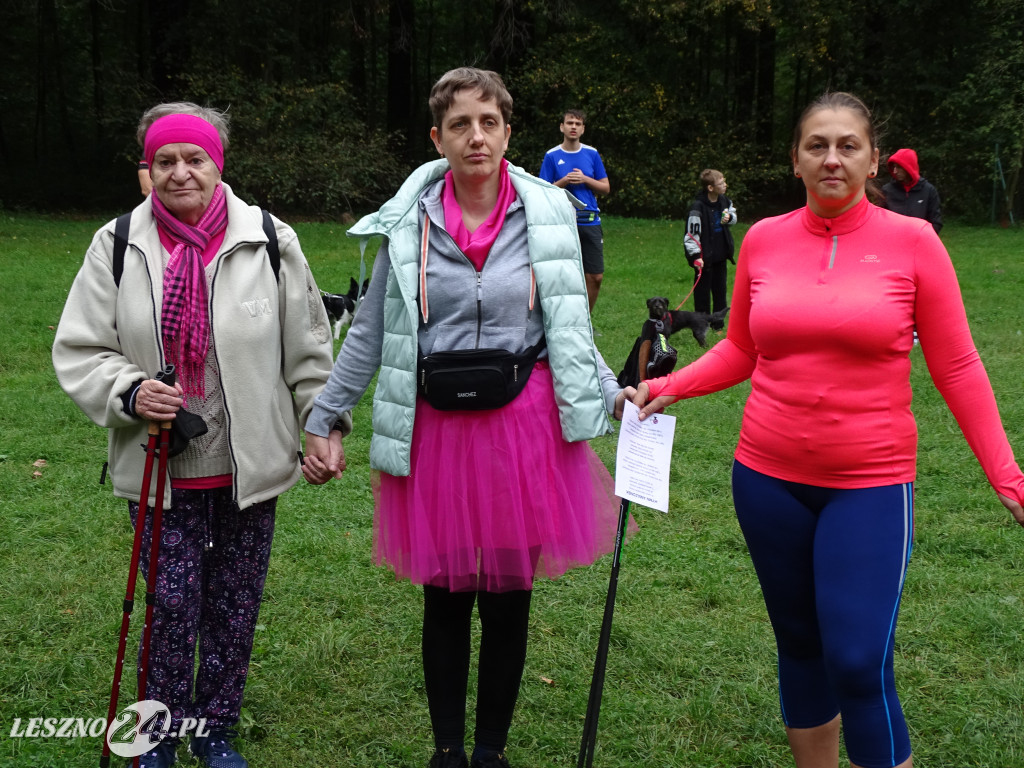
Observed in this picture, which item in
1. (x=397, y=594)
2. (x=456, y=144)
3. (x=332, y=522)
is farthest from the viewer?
(x=332, y=522)

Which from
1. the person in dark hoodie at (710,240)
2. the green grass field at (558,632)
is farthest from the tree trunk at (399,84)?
the green grass field at (558,632)

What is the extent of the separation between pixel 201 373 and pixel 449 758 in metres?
1.41

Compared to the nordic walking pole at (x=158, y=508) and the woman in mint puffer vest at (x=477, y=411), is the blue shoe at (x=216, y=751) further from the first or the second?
the woman in mint puffer vest at (x=477, y=411)

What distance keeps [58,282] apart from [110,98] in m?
14.8

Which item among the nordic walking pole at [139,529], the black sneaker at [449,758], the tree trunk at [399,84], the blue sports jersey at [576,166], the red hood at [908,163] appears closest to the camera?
the nordic walking pole at [139,529]

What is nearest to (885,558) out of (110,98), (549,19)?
(549,19)

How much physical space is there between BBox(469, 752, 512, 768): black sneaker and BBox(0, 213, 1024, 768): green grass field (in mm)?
189

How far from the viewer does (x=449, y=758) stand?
126 inches

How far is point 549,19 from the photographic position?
2453cm

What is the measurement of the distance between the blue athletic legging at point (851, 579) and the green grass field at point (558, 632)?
98 cm

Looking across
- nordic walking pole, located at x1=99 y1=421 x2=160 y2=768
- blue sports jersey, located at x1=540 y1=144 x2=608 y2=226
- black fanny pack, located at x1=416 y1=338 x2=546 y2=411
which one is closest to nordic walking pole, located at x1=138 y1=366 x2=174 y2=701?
nordic walking pole, located at x1=99 y1=421 x2=160 y2=768

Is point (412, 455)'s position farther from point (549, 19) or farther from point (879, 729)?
point (549, 19)

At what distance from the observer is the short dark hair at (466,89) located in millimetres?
2896

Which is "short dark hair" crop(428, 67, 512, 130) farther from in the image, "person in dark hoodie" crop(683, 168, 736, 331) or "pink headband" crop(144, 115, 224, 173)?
"person in dark hoodie" crop(683, 168, 736, 331)
